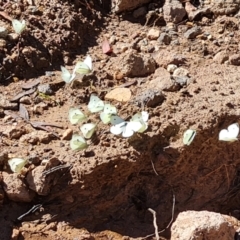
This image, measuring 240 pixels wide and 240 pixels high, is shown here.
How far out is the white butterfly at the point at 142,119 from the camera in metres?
2.73

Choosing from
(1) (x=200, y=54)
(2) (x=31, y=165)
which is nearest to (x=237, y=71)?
(1) (x=200, y=54)

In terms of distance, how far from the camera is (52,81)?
3.03 m

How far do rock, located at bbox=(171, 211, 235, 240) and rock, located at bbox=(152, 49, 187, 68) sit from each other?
0.81 metres

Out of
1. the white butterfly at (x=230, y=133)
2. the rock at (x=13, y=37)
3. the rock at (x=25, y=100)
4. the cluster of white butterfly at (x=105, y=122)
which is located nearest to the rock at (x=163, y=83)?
the cluster of white butterfly at (x=105, y=122)

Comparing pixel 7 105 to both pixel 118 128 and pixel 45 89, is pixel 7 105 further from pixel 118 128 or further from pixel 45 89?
pixel 118 128

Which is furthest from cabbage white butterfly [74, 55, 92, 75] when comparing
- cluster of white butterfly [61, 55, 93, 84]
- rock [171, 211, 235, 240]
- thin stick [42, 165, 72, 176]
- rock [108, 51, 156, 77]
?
rock [171, 211, 235, 240]

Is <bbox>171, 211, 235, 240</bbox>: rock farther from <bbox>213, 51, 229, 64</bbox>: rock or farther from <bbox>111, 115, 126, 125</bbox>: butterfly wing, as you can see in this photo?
<bbox>213, 51, 229, 64</bbox>: rock

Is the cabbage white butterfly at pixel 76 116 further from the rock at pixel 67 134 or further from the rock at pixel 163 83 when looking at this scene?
the rock at pixel 163 83

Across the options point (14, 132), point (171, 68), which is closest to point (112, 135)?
point (14, 132)

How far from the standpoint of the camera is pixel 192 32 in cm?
329

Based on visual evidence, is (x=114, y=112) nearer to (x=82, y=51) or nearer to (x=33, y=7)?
(x=82, y=51)

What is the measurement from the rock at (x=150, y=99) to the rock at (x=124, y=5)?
25.8 inches

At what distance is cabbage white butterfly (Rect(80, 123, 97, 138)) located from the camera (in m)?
2.74

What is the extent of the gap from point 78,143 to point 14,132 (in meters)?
0.28
